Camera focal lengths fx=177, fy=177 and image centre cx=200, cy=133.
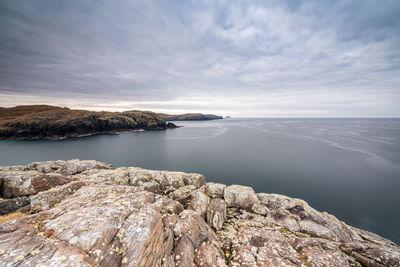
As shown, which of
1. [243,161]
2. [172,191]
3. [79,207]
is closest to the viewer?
[79,207]

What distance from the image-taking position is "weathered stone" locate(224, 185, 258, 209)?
19594mm

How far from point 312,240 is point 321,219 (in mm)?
5085

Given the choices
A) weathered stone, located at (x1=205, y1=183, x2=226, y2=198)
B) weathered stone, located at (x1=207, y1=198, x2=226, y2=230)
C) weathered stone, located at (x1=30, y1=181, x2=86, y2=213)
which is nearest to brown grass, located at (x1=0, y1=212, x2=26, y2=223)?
weathered stone, located at (x1=30, y1=181, x2=86, y2=213)

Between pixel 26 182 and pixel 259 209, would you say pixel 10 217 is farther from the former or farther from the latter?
pixel 259 209

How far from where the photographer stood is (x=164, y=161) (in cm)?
5941

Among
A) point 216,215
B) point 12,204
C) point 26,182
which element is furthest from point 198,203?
point 26,182

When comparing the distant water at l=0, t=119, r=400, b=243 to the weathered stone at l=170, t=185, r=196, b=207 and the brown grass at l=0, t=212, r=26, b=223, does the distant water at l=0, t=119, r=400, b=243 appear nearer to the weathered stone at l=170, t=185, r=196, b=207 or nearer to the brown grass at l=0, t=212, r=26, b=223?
the weathered stone at l=170, t=185, r=196, b=207

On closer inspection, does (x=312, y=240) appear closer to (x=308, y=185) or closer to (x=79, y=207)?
(x=79, y=207)

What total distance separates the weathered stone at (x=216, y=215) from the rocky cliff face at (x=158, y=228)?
84 millimetres

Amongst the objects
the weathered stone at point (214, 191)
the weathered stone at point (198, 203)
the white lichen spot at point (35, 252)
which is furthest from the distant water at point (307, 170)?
the white lichen spot at point (35, 252)

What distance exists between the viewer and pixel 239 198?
65.1 feet

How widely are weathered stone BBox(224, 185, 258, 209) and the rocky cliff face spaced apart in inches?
4.1

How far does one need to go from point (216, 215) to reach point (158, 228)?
6.80 m

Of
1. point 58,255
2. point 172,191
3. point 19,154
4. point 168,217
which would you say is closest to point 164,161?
point 172,191
